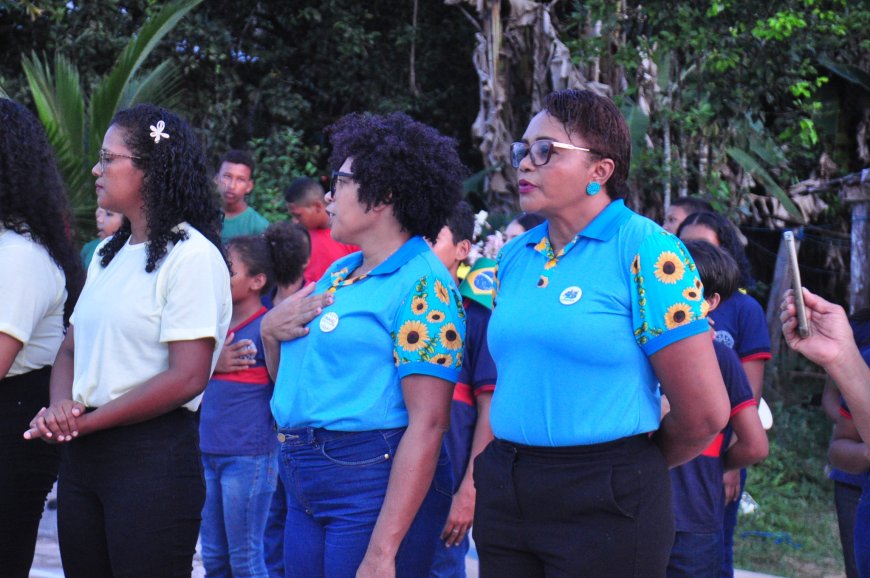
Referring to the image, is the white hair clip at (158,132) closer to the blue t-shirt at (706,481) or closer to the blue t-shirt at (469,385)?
the blue t-shirt at (469,385)

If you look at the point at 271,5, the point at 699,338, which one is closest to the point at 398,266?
the point at 699,338

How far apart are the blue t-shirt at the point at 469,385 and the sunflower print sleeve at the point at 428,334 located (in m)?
0.86

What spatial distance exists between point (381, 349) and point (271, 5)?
9.96 m

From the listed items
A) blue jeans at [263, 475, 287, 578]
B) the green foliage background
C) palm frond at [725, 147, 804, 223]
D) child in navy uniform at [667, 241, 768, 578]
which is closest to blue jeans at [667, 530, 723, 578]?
child in navy uniform at [667, 241, 768, 578]

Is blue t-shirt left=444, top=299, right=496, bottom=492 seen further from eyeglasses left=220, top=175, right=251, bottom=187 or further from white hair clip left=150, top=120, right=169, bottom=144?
eyeglasses left=220, top=175, right=251, bottom=187

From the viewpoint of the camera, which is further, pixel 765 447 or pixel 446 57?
pixel 446 57

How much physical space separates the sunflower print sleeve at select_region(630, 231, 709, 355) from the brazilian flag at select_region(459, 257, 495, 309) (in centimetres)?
135

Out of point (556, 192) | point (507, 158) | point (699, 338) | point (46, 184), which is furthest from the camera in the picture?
point (507, 158)

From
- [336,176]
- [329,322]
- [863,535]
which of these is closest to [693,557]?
[863,535]

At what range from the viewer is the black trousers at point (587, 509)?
2500 millimetres

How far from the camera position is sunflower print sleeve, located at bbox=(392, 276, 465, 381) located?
2.77m

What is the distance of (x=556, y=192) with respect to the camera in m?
2.70

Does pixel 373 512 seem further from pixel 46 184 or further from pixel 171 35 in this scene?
pixel 171 35

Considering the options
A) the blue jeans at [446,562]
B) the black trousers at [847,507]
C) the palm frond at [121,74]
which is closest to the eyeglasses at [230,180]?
the palm frond at [121,74]
